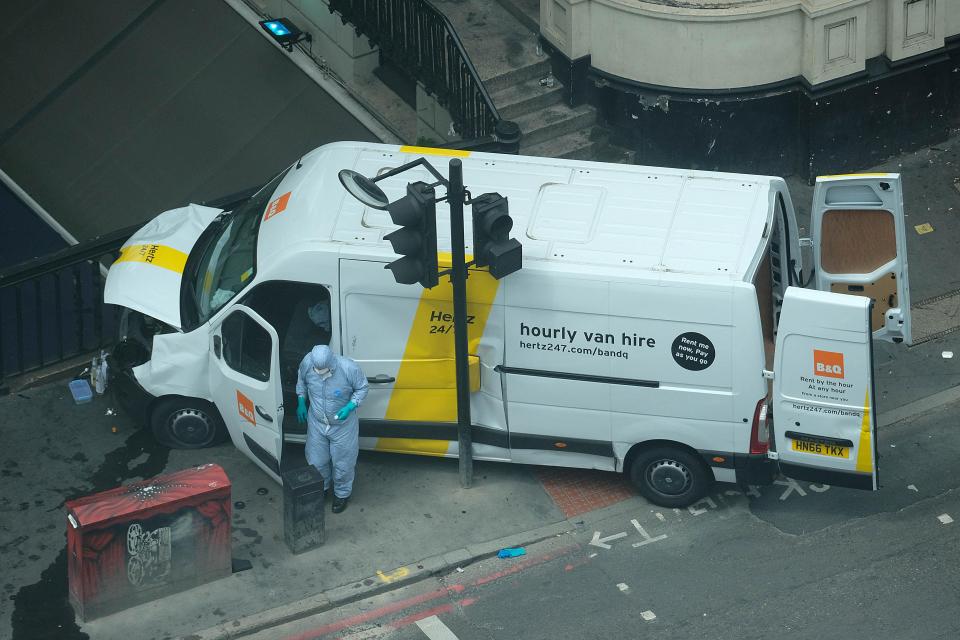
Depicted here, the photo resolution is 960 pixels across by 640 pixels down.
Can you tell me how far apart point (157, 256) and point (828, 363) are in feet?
18.0

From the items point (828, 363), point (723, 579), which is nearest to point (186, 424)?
point (723, 579)

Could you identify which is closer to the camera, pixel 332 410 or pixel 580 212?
pixel 332 410

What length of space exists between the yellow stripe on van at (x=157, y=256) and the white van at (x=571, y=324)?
0.05 m

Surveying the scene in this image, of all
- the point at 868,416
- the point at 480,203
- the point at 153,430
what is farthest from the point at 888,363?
the point at 153,430

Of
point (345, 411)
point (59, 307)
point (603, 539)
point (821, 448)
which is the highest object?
point (59, 307)

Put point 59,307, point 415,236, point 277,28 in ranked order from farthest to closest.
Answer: point 277,28 < point 59,307 < point 415,236

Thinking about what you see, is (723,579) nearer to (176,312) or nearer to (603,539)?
(603,539)

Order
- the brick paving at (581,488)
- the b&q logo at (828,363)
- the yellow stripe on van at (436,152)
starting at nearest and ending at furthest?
1. the b&q logo at (828,363)
2. the brick paving at (581,488)
3. the yellow stripe on van at (436,152)

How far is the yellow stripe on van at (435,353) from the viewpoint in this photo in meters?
11.3


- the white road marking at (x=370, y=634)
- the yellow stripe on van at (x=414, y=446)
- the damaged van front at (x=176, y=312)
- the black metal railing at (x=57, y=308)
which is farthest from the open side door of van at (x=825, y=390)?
the black metal railing at (x=57, y=308)

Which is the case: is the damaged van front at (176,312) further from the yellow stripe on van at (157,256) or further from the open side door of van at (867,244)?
the open side door of van at (867,244)

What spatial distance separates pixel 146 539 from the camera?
1076 centimetres

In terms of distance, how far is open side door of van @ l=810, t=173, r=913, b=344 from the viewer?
11820 millimetres

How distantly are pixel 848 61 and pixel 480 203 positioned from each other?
598 cm
